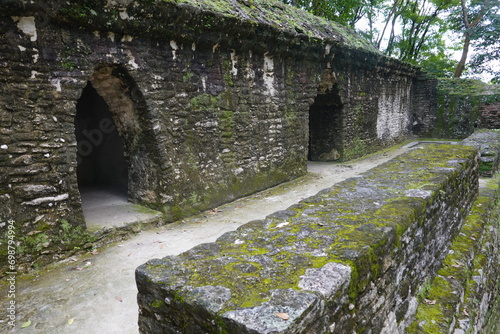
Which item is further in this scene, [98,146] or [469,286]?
[98,146]

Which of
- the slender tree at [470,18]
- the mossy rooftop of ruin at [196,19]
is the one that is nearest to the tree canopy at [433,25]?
the slender tree at [470,18]

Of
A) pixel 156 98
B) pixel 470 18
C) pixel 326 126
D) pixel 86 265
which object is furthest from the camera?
pixel 470 18

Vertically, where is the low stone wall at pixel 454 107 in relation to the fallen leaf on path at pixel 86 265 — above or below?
above

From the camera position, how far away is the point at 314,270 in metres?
1.72

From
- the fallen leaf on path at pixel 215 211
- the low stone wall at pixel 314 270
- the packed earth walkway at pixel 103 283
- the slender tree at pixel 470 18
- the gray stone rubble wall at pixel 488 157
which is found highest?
the slender tree at pixel 470 18

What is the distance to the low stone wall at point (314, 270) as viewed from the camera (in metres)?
1.45

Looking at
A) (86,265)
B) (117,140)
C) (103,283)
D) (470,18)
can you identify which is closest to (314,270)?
(103,283)

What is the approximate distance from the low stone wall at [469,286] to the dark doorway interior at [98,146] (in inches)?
204

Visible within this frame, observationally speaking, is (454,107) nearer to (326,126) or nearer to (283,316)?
(326,126)

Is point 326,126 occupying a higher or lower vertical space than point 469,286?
higher

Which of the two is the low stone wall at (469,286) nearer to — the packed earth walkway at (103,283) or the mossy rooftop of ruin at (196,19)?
the packed earth walkway at (103,283)

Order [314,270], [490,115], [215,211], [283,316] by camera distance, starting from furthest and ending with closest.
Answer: [490,115]
[215,211]
[314,270]
[283,316]

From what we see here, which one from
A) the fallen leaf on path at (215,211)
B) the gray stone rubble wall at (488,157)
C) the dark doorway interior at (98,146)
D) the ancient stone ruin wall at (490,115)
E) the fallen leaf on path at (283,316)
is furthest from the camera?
the ancient stone ruin wall at (490,115)

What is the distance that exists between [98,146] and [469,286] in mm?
6687
